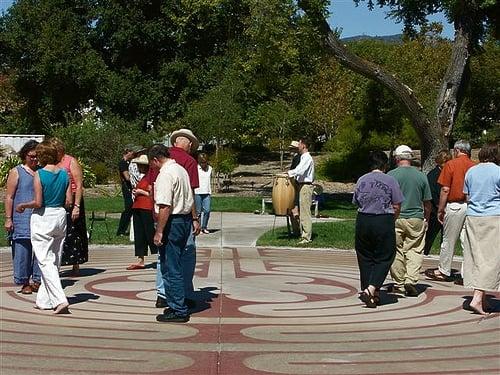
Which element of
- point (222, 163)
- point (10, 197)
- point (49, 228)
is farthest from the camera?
point (222, 163)

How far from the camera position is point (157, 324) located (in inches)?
326

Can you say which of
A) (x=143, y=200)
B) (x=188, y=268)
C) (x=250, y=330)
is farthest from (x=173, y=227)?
(x=143, y=200)

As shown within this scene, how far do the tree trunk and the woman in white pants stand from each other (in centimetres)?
1592

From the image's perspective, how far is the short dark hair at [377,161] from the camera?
954 centimetres

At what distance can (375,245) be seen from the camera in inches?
369

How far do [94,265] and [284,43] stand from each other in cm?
1261

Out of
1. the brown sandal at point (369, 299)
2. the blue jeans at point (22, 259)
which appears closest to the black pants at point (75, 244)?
the blue jeans at point (22, 259)

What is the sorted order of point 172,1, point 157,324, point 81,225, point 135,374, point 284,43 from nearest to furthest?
point 135,374 < point 157,324 < point 81,225 < point 284,43 < point 172,1

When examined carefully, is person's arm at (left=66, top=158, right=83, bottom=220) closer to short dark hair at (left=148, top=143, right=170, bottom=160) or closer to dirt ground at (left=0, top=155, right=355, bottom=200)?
short dark hair at (left=148, top=143, right=170, bottom=160)

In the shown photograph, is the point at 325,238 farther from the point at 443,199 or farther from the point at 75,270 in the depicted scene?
the point at 75,270

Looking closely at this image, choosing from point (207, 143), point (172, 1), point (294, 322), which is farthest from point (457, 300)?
point (172, 1)

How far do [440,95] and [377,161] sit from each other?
15.5 m

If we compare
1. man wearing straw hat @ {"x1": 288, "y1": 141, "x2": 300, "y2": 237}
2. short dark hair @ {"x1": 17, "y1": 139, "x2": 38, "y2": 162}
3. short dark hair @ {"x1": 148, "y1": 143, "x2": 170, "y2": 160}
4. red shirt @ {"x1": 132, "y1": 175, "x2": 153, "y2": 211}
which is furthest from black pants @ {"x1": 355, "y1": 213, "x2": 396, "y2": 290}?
man wearing straw hat @ {"x1": 288, "y1": 141, "x2": 300, "y2": 237}

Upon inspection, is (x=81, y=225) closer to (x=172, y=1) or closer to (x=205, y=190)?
(x=205, y=190)
